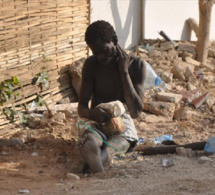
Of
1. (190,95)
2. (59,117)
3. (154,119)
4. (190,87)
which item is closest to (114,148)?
(59,117)

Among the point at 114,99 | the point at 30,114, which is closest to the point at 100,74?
the point at 114,99

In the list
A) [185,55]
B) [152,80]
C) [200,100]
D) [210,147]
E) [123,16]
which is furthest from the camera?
[185,55]

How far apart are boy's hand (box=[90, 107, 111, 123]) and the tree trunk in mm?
5445

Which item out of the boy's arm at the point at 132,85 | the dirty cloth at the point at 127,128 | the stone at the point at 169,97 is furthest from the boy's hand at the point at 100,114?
the stone at the point at 169,97

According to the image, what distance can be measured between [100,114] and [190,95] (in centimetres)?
319

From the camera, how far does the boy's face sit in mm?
4707

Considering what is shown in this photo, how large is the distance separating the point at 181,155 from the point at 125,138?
58 centimetres

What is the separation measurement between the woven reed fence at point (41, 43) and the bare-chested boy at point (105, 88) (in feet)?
4.75

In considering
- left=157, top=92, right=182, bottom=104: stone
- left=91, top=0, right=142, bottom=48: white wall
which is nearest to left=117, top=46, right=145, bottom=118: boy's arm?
left=157, top=92, right=182, bottom=104: stone

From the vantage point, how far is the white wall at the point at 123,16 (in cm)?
852

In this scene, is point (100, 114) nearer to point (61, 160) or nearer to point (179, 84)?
point (61, 160)

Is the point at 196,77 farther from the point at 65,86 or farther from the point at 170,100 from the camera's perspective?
the point at 65,86

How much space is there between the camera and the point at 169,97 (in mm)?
7297

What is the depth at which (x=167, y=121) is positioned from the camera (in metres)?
6.75
